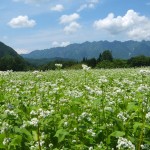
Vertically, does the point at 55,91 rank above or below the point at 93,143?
above

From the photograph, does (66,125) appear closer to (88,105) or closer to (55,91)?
(55,91)

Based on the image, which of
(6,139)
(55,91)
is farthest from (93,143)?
(55,91)

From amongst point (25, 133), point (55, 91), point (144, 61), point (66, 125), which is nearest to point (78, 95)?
point (55, 91)

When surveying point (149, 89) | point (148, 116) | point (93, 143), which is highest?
point (149, 89)

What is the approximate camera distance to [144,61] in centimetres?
11888

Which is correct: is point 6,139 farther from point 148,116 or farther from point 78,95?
point 78,95

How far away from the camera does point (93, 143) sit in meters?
6.79

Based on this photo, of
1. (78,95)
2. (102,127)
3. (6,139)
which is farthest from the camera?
(78,95)

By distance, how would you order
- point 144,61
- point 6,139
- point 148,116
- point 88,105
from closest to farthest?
point 6,139 < point 148,116 < point 88,105 < point 144,61

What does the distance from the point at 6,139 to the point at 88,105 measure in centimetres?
359

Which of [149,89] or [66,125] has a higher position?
[149,89]

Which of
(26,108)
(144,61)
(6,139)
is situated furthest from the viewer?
(144,61)

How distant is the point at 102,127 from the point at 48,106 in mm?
2952

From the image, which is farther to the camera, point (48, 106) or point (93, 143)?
point (48, 106)
